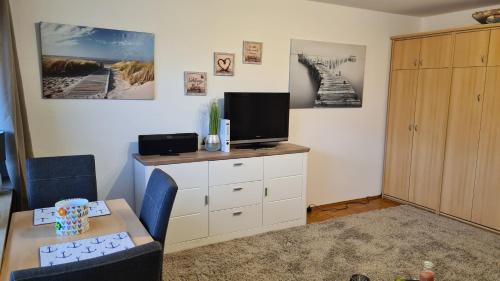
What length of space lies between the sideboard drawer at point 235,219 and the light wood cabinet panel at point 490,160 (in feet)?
7.53

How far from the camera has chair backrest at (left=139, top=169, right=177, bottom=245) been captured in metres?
1.77

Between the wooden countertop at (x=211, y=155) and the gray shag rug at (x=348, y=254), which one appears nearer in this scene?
the gray shag rug at (x=348, y=254)

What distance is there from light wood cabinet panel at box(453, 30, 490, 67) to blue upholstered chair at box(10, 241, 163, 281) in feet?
12.6

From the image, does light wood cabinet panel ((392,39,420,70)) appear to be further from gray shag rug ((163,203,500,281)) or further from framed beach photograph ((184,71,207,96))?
framed beach photograph ((184,71,207,96))

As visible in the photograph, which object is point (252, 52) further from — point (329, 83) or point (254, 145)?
point (329, 83)

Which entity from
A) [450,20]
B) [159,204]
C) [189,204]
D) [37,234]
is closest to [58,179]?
[37,234]

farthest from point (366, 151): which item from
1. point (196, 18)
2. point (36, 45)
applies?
point (36, 45)

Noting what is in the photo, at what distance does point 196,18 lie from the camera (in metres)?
3.36

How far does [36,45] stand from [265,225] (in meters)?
2.48

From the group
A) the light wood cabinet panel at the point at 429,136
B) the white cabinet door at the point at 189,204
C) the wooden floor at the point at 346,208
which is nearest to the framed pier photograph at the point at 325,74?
the light wood cabinet panel at the point at 429,136

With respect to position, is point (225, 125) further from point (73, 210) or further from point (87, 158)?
point (73, 210)

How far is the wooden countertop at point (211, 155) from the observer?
296cm

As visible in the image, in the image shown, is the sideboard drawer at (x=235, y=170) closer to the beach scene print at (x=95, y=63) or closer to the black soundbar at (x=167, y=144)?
the black soundbar at (x=167, y=144)

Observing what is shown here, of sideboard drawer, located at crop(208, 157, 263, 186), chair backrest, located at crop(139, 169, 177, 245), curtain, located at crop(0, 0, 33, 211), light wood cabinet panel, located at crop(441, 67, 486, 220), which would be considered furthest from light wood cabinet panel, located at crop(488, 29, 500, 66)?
curtain, located at crop(0, 0, 33, 211)
